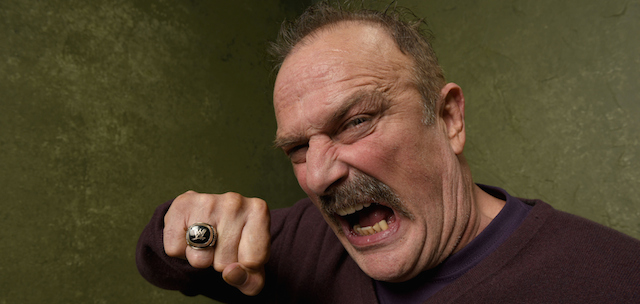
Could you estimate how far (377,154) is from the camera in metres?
1.01

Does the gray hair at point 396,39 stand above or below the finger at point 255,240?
above

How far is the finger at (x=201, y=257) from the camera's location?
0.92m

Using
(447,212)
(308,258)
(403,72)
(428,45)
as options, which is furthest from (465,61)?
(308,258)

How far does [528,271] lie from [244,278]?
0.69 m

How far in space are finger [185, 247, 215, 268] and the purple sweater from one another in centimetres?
20

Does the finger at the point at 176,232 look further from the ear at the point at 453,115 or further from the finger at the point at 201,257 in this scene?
the ear at the point at 453,115

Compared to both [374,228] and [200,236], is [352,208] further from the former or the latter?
[200,236]

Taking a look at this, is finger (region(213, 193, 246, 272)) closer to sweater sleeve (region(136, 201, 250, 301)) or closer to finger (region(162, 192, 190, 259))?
finger (region(162, 192, 190, 259))

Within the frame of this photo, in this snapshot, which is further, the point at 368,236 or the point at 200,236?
Answer: the point at 368,236

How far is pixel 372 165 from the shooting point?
1.01m

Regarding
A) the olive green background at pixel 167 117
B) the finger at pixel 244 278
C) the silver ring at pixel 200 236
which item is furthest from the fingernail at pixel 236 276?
the olive green background at pixel 167 117

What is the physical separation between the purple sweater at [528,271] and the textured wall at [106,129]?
2.03ft

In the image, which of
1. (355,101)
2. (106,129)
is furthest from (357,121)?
(106,129)

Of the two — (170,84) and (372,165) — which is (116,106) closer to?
(170,84)
